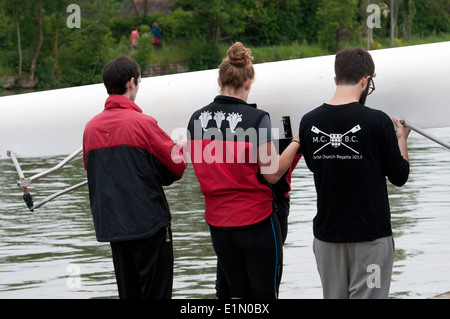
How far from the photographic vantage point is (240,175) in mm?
3596

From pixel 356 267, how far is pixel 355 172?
16.5 inches

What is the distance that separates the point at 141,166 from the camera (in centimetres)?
364

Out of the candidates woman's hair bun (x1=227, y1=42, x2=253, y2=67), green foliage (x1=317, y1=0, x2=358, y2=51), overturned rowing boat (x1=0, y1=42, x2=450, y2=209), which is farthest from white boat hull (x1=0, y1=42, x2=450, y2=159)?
green foliage (x1=317, y1=0, x2=358, y2=51)

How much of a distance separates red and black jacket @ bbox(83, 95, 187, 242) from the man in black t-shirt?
688mm

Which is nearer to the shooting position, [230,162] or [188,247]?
[230,162]

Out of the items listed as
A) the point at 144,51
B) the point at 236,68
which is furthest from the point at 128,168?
the point at 144,51

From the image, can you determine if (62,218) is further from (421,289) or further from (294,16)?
(294,16)

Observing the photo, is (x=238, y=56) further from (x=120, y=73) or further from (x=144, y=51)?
(x=144, y=51)

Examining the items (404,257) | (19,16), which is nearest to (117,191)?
(404,257)

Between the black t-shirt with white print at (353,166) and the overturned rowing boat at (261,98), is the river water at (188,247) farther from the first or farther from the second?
the black t-shirt with white print at (353,166)

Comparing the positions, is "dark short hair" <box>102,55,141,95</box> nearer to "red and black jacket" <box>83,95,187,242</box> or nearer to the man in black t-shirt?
"red and black jacket" <box>83,95,187,242</box>

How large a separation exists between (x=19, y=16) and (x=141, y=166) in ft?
98.1

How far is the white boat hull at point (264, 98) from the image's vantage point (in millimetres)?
4785

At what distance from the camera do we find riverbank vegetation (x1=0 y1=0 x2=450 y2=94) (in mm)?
32125
